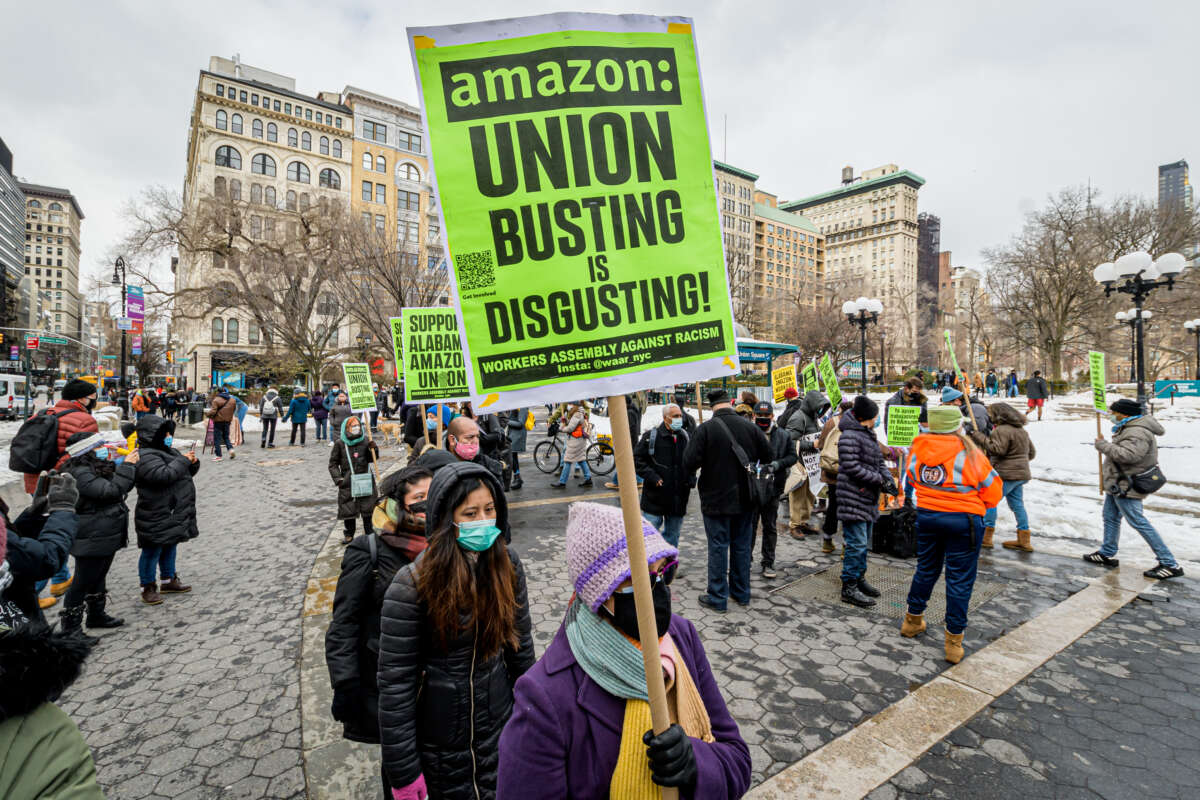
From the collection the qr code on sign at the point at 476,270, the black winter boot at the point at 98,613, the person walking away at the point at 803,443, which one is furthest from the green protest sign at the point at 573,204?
the person walking away at the point at 803,443

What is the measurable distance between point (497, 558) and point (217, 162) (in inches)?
2537

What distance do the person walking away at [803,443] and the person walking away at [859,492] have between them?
7.36 ft

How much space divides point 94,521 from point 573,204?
5.39m

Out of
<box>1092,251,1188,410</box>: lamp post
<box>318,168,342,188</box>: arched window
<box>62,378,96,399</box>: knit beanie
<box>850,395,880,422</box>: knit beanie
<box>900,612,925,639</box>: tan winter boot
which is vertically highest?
<box>318,168,342,188</box>: arched window

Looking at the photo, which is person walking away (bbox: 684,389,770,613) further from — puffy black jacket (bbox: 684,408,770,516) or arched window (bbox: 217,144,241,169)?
arched window (bbox: 217,144,241,169)

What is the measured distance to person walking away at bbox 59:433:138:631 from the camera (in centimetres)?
448

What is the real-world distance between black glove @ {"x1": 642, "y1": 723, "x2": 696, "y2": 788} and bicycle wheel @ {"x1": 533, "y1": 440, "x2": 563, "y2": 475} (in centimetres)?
1096

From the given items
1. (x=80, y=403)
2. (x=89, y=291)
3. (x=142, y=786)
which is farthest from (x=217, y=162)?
(x=142, y=786)

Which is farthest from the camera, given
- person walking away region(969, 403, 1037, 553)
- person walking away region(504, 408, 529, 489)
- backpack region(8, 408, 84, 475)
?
person walking away region(504, 408, 529, 489)

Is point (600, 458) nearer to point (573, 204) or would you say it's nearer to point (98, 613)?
point (98, 613)

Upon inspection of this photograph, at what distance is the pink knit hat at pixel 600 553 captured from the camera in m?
1.50

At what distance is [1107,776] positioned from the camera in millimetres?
2959

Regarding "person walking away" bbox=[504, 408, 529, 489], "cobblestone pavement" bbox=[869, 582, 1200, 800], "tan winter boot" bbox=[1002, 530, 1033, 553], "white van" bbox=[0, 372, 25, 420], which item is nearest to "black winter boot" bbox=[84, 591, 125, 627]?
"cobblestone pavement" bbox=[869, 582, 1200, 800]

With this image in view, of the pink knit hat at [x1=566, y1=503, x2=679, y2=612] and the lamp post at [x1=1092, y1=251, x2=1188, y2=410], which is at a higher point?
the lamp post at [x1=1092, y1=251, x2=1188, y2=410]
